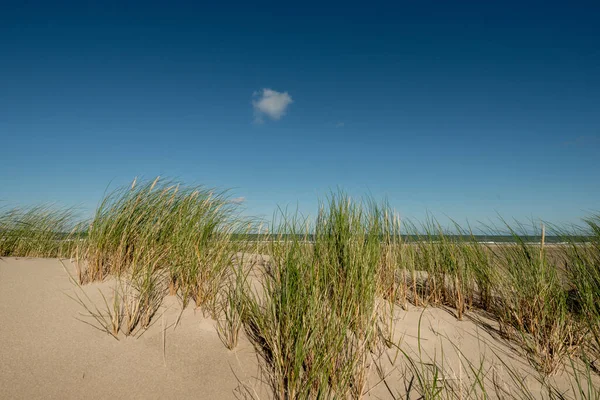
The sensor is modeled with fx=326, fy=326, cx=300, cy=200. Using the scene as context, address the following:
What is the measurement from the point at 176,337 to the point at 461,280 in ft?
7.86

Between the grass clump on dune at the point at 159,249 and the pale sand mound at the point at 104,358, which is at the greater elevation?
the grass clump on dune at the point at 159,249

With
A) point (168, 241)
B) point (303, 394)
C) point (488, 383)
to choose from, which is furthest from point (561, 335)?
point (168, 241)

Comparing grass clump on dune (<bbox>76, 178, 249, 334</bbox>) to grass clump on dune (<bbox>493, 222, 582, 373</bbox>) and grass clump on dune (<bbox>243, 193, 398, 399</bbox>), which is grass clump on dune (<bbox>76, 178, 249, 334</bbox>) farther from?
grass clump on dune (<bbox>493, 222, 582, 373</bbox>)

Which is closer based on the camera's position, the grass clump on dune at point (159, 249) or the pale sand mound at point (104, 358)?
the pale sand mound at point (104, 358)

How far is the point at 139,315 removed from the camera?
2.34 meters

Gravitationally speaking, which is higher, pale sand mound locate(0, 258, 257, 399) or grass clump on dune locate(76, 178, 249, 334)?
grass clump on dune locate(76, 178, 249, 334)

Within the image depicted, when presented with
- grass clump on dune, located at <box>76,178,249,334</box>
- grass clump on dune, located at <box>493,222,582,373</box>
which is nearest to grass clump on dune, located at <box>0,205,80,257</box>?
grass clump on dune, located at <box>76,178,249,334</box>

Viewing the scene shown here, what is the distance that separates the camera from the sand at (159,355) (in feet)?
6.06

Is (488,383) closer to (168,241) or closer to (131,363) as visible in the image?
(131,363)

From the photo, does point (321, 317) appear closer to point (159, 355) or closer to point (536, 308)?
point (159, 355)

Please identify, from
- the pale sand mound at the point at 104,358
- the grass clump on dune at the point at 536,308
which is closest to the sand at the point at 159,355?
the pale sand mound at the point at 104,358

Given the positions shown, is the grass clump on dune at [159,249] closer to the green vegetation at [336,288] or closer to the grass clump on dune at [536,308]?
the green vegetation at [336,288]

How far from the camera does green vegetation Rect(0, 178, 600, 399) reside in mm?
1883

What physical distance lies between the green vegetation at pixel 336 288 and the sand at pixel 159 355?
7 cm
